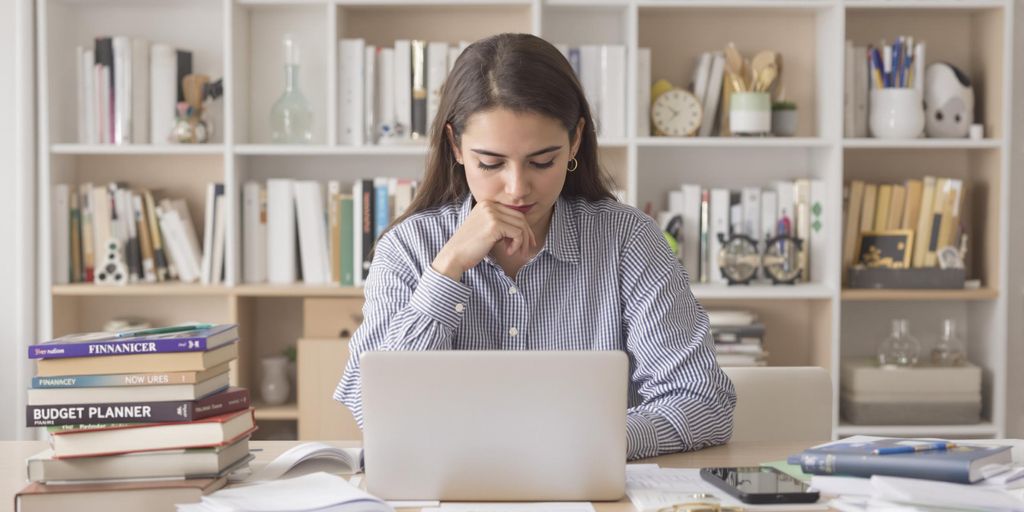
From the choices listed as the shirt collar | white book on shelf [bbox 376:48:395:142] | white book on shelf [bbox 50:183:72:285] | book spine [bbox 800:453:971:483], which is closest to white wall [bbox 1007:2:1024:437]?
white book on shelf [bbox 376:48:395:142]

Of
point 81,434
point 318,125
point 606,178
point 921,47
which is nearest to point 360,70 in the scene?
point 318,125

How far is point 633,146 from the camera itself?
321 cm

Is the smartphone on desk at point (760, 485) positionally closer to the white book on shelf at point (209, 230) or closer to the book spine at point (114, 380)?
the book spine at point (114, 380)

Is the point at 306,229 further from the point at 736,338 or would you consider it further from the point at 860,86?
the point at 860,86

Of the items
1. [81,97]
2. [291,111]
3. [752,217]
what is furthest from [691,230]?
[81,97]

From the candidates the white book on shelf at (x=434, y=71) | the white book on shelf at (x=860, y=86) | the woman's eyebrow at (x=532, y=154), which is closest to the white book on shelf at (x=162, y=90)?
the white book on shelf at (x=434, y=71)

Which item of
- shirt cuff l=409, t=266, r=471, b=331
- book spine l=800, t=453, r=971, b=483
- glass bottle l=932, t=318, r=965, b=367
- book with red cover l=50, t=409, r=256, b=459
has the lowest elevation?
glass bottle l=932, t=318, r=965, b=367

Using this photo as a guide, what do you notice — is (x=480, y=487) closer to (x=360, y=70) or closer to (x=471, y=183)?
(x=471, y=183)

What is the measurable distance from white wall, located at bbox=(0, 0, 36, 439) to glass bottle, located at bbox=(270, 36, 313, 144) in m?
0.70

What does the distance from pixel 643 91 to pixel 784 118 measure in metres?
0.43

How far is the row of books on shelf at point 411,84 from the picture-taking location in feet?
10.7

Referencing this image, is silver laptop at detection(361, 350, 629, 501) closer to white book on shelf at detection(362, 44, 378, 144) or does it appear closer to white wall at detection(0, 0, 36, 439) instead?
white book on shelf at detection(362, 44, 378, 144)

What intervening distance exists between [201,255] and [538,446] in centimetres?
234

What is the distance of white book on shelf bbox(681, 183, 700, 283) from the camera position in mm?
3352
